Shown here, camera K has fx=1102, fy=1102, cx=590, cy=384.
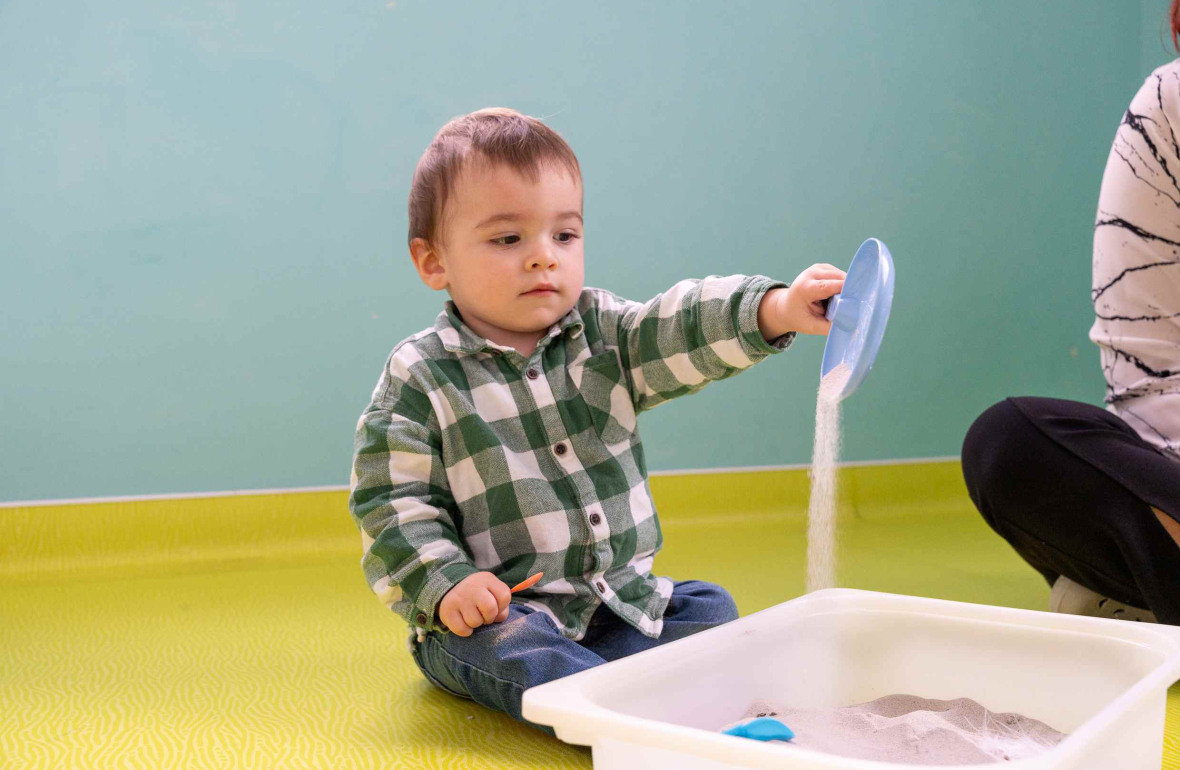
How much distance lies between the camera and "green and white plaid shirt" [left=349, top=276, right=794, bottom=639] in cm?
79

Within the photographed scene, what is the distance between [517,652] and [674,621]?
0.17 metres

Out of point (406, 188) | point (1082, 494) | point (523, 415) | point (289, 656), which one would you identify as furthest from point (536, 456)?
point (406, 188)

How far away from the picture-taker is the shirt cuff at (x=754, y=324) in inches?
30.8

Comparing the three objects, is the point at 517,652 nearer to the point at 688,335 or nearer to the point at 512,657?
the point at 512,657

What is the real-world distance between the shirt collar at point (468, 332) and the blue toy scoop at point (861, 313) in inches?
9.6

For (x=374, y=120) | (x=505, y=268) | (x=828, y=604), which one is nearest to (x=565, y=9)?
(x=374, y=120)

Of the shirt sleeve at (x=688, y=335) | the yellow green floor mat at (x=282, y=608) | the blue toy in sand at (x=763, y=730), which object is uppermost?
the shirt sleeve at (x=688, y=335)

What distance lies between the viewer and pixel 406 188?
1513 millimetres

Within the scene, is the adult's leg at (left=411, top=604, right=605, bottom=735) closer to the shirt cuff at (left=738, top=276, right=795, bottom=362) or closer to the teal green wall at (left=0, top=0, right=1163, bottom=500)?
the shirt cuff at (left=738, top=276, right=795, bottom=362)

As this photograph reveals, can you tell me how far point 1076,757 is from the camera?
451 millimetres

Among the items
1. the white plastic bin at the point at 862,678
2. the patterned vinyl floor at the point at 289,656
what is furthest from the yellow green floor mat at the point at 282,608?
the white plastic bin at the point at 862,678

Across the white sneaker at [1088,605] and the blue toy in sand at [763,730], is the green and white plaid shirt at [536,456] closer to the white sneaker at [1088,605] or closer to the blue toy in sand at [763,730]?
the blue toy in sand at [763,730]

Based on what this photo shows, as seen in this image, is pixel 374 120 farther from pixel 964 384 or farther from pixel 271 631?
pixel 964 384

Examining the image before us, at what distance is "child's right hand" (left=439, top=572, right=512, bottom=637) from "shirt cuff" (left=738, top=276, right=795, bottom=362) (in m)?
0.24
